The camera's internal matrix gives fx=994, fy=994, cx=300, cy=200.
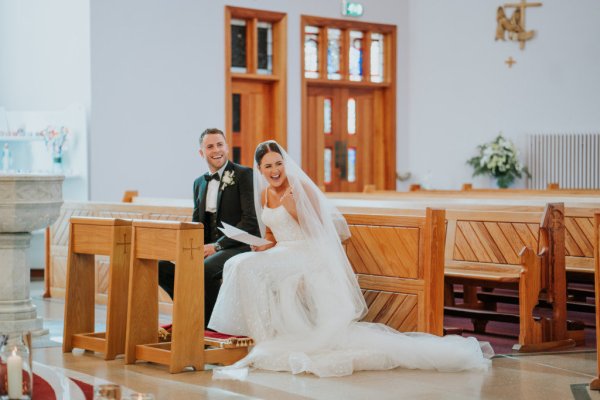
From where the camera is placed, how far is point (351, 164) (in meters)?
14.9

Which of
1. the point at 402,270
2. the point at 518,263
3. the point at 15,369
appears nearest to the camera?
the point at 15,369

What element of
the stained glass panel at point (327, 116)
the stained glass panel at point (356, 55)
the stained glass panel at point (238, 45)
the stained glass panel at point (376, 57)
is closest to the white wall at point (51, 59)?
the stained glass panel at point (238, 45)

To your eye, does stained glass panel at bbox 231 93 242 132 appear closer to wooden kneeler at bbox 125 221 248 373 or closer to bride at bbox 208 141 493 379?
bride at bbox 208 141 493 379

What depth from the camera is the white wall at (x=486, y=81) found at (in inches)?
545

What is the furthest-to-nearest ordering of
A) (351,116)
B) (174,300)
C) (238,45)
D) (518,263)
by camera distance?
1. (351,116)
2. (238,45)
3. (518,263)
4. (174,300)

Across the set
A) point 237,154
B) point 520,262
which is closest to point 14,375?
point 520,262

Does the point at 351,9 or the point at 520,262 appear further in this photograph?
the point at 351,9

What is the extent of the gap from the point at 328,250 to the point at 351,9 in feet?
29.0

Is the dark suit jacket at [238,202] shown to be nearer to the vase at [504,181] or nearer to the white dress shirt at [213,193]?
the white dress shirt at [213,193]

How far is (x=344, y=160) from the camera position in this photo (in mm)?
14742

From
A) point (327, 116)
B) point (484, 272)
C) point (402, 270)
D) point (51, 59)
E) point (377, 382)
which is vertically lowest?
point (377, 382)

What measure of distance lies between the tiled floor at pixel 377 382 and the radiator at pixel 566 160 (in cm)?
849

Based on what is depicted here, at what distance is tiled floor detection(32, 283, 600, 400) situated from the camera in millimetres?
4730

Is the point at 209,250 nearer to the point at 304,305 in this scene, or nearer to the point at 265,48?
the point at 304,305
